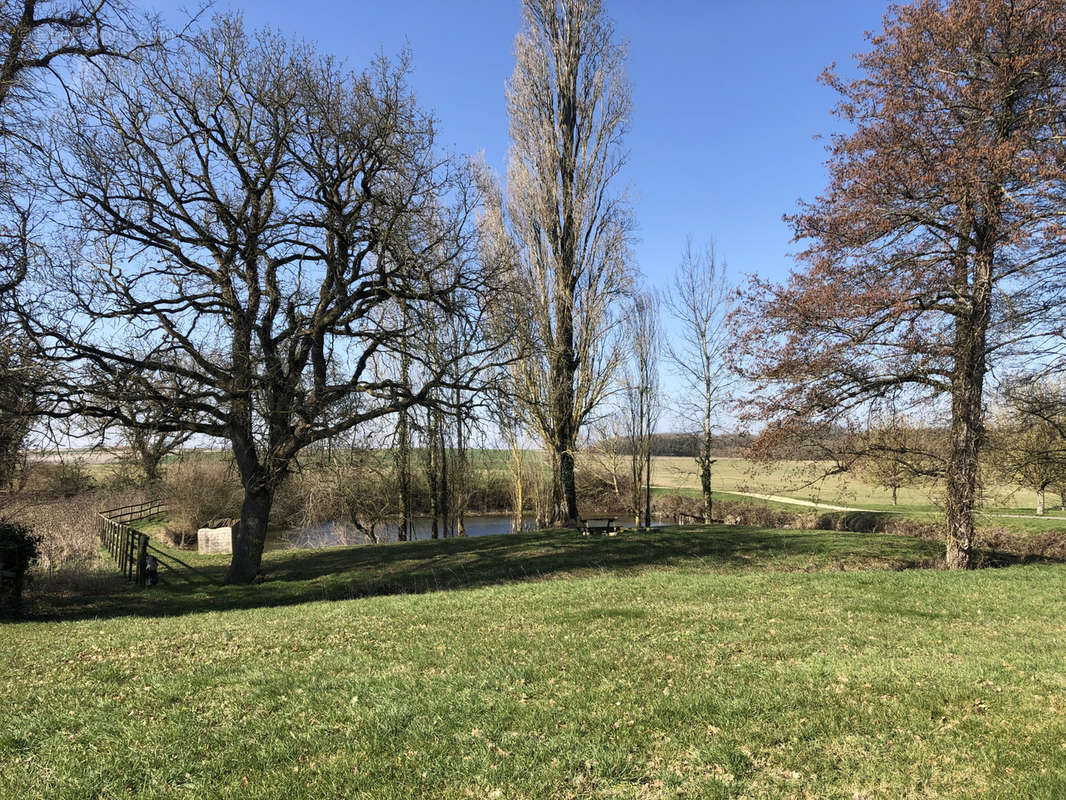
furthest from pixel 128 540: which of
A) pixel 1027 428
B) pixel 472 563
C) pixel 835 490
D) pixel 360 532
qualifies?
pixel 835 490

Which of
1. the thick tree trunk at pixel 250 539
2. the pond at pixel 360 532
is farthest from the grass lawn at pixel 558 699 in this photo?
the pond at pixel 360 532

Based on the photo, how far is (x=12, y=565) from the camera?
10.3 m

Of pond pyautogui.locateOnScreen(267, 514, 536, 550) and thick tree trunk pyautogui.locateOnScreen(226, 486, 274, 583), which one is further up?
thick tree trunk pyautogui.locateOnScreen(226, 486, 274, 583)

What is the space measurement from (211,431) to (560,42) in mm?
16966

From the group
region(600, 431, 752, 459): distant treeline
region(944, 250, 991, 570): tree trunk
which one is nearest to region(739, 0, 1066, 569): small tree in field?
region(944, 250, 991, 570): tree trunk

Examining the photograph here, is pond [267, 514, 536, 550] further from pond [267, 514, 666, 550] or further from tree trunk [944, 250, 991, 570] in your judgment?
tree trunk [944, 250, 991, 570]

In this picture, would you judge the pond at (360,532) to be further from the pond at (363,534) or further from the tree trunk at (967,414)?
the tree trunk at (967,414)

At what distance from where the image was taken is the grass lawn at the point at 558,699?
3523mm

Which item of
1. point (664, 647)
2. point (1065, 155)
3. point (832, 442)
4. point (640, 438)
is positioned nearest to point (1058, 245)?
point (1065, 155)

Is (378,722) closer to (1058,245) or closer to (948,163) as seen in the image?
(948,163)

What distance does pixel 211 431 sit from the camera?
40.4ft

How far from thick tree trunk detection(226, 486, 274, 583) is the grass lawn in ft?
14.6

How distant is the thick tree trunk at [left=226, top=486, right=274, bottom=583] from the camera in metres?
13.1

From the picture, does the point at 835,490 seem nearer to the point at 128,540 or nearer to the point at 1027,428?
the point at 1027,428
